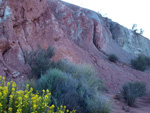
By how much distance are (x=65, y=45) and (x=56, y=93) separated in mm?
8123

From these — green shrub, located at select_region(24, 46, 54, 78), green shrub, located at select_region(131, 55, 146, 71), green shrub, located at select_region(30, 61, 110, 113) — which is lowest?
green shrub, located at select_region(131, 55, 146, 71)

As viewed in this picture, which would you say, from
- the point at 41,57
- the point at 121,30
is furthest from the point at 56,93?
the point at 121,30

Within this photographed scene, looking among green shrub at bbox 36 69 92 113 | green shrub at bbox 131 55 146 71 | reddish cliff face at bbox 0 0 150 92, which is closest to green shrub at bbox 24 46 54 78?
reddish cliff face at bbox 0 0 150 92

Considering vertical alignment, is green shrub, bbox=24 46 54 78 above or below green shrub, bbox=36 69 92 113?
below

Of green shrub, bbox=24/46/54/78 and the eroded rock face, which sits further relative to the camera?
the eroded rock face

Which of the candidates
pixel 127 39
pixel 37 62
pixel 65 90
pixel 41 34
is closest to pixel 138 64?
pixel 127 39

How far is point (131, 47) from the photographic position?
33812mm

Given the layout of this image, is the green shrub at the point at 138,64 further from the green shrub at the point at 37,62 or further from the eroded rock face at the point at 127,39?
the green shrub at the point at 37,62

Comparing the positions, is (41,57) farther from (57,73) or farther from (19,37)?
(57,73)

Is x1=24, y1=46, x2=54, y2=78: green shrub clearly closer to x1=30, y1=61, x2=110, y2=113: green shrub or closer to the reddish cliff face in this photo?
the reddish cliff face

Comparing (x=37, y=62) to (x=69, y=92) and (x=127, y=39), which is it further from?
(x=127, y=39)

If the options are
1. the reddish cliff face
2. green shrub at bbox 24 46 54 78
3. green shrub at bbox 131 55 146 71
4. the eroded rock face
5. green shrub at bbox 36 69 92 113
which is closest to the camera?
green shrub at bbox 36 69 92 113

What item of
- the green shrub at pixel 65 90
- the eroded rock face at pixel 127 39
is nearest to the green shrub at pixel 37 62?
the green shrub at pixel 65 90

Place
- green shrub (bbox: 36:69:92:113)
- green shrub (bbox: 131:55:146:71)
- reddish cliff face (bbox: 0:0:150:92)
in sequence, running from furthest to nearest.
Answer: green shrub (bbox: 131:55:146:71), reddish cliff face (bbox: 0:0:150:92), green shrub (bbox: 36:69:92:113)
